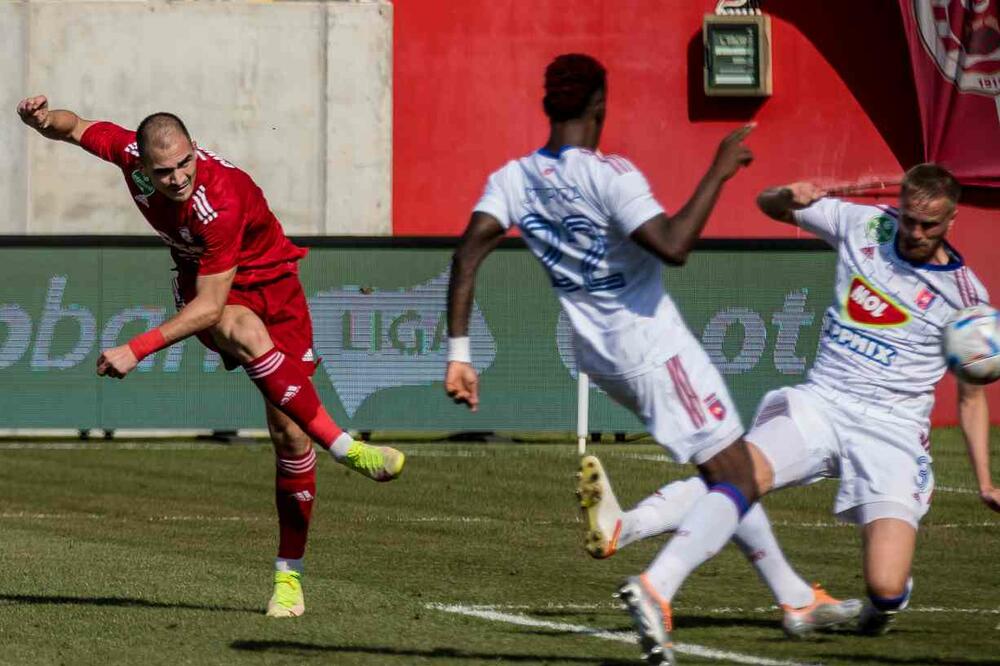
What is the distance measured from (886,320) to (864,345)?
13 centimetres

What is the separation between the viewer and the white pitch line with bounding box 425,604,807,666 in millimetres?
6879

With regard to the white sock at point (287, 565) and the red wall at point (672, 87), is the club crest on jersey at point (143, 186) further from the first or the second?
the red wall at point (672, 87)

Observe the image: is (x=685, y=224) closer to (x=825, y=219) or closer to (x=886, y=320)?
(x=886, y=320)

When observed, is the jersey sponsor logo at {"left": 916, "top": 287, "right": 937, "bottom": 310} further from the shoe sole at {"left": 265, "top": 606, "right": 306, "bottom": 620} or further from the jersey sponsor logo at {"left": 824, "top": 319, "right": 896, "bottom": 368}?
the shoe sole at {"left": 265, "top": 606, "right": 306, "bottom": 620}

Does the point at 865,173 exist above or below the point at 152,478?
above

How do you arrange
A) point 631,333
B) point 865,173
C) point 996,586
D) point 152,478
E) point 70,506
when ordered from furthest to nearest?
point 865,173 < point 152,478 < point 70,506 < point 996,586 < point 631,333

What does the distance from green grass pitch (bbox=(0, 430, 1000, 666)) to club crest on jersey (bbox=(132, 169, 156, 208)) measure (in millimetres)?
1802

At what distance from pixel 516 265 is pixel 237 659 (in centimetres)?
1065

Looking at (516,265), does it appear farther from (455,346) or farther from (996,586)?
(455,346)

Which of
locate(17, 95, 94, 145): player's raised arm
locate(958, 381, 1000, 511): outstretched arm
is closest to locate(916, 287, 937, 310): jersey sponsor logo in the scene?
locate(958, 381, 1000, 511): outstretched arm

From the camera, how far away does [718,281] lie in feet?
56.7

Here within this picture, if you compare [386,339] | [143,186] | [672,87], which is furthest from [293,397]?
[672,87]

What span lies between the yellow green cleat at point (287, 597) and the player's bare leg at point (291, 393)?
0.56 meters

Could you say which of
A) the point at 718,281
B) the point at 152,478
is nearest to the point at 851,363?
the point at 152,478
